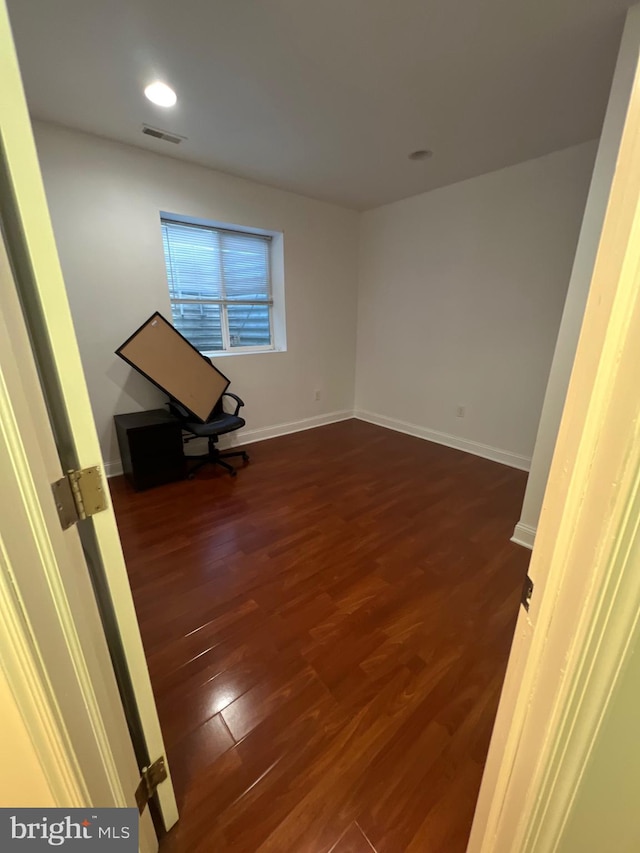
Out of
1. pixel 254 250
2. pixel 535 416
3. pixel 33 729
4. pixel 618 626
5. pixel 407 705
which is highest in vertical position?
pixel 254 250

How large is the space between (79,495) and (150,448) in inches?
94.4

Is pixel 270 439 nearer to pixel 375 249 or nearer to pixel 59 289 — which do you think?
pixel 375 249

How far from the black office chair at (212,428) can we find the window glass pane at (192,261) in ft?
3.44

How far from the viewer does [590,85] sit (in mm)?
1900

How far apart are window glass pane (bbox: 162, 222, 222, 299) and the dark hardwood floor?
1.89 m

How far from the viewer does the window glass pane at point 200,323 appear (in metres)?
3.36

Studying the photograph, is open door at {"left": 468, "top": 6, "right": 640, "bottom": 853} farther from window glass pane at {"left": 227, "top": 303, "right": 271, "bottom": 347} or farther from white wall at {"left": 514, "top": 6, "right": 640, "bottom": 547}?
window glass pane at {"left": 227, "top": 303, "right": 271, "bottom": 347}

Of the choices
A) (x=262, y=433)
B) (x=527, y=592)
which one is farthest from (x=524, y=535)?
(x=262, y=433)

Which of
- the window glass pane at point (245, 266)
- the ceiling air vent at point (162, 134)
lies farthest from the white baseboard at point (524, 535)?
the ceiling air vent at point (162, 134)

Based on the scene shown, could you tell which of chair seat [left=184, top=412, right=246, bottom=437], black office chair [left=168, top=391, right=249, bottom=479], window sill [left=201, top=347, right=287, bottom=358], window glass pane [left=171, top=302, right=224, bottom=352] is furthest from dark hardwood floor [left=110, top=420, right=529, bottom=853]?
window glass pane [left=171, top=302, right=224, bottom=352]

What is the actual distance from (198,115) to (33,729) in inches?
116

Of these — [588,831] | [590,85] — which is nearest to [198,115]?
[590,85]

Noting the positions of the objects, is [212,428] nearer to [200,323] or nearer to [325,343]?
[200,323]

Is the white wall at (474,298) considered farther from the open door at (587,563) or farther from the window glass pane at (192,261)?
the open door at (587,563)
